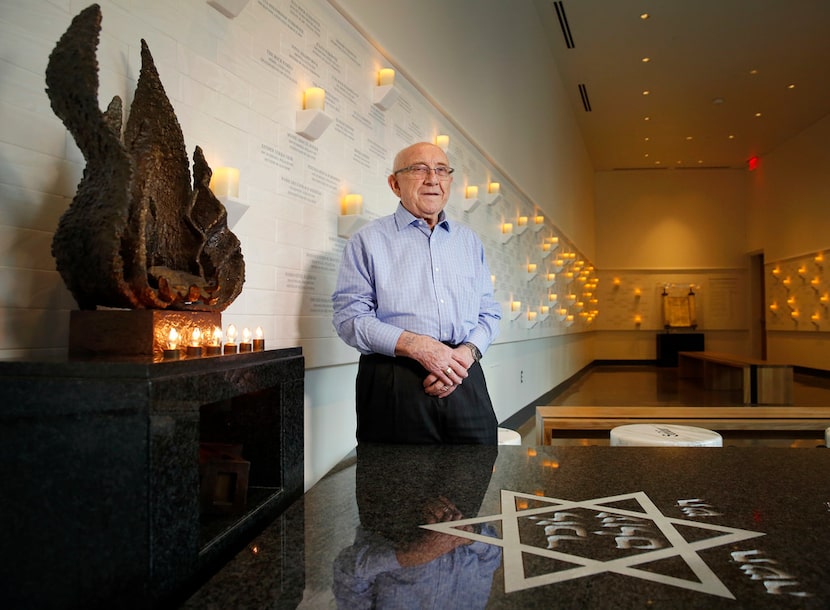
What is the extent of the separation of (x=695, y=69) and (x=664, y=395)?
5608 mm

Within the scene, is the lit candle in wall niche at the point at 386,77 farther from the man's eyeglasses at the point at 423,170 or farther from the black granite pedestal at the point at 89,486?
the black granite pedestal at the point at 89,486

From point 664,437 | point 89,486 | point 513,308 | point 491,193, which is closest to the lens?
point 89,486

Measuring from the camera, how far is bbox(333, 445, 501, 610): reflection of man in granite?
0.70m

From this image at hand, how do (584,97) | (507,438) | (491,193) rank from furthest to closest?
(584,97), (491,193), (507,438)

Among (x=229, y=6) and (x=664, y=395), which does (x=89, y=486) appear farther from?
(x=664, y=395)

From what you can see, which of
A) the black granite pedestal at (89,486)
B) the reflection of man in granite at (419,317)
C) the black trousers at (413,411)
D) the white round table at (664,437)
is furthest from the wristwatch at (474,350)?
the black granite pedestal at (89,486)

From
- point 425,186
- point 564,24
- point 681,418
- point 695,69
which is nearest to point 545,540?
point 425,186

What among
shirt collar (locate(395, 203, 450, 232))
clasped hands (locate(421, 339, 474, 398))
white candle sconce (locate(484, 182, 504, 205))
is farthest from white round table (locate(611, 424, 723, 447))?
white candle sconce (locate(484, 182, 504, 205))

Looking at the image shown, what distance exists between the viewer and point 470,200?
448 cm

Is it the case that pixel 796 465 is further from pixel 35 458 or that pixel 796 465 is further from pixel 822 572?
pixel 35 458

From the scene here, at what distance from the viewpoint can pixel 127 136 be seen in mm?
1124

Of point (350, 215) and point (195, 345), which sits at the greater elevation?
point (350, 215)

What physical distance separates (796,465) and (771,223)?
1481cm

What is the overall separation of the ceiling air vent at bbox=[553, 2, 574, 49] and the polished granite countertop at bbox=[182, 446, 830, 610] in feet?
26.8
